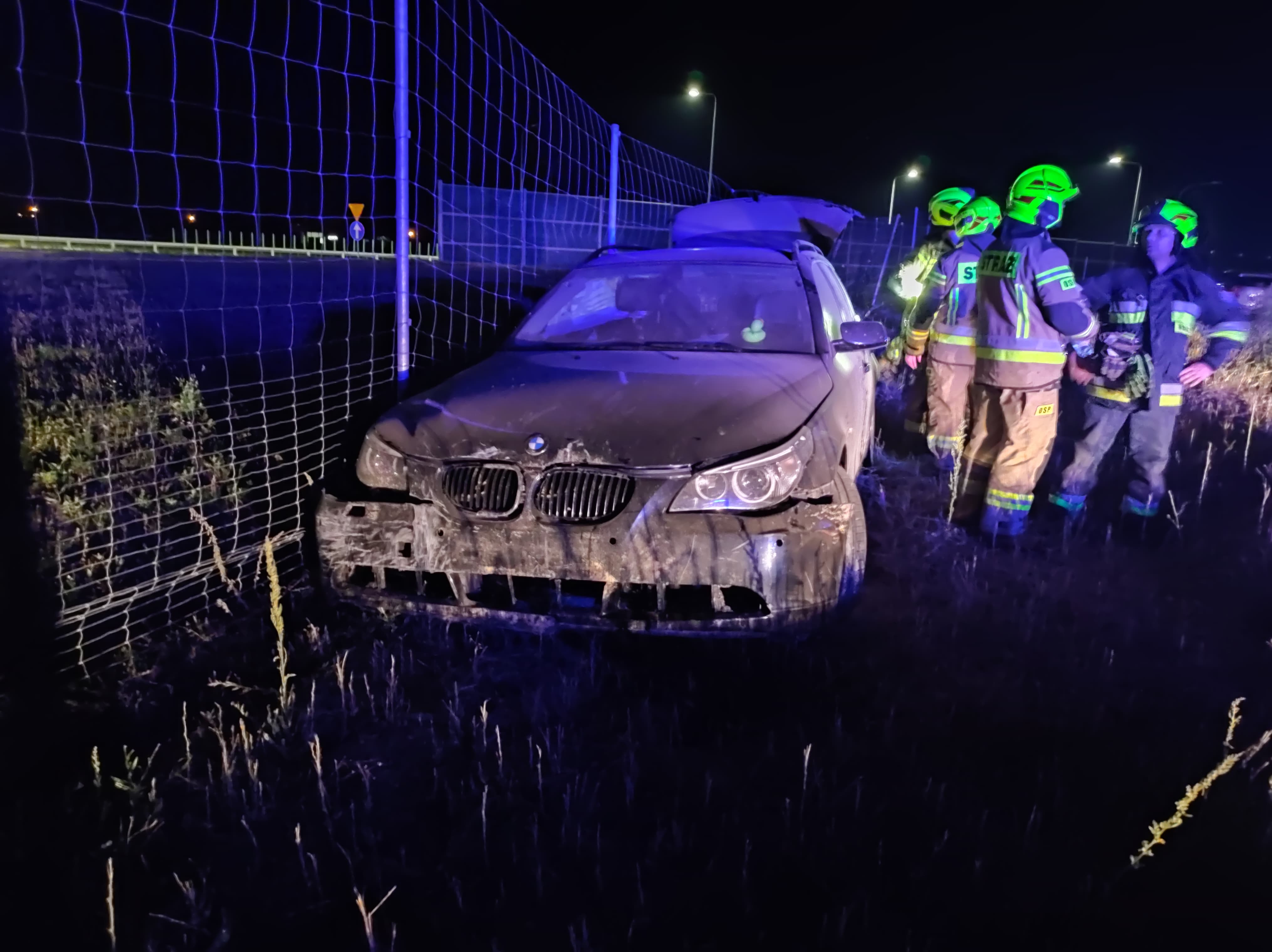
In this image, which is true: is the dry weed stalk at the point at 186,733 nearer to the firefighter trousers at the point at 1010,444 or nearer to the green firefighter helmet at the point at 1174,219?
the firefighter trousers at the point at 1010,444

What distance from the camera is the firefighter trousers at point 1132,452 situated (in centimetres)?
498

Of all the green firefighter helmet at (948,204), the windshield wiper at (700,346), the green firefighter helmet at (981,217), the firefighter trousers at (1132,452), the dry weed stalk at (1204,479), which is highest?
the green firefighter helmet at (948,204)

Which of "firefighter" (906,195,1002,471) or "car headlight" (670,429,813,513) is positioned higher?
"firefighter" (906,195,1002,471)

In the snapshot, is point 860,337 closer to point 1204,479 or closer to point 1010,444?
point 1010,444

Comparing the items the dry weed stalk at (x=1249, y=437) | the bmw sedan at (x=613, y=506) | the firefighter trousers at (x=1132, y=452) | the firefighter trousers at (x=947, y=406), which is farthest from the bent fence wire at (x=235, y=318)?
the dry weed stalk at (x=1249, y=437)

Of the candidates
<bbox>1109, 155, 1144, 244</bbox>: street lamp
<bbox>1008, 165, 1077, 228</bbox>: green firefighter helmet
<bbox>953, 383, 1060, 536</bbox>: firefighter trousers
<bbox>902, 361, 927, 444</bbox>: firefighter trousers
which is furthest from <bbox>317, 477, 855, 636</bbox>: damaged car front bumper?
<bbox>1109, 155, 1144, 244</bbox>: street lamp

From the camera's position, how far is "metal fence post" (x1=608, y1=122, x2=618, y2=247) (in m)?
7.25

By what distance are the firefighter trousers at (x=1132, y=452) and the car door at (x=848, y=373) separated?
122 cm

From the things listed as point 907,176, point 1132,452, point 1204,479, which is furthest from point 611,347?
point 907,176

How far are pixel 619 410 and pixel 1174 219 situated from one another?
3926 mm

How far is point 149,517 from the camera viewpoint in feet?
12.0

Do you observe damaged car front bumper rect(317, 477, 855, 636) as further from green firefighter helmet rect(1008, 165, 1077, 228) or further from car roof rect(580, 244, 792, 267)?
green firefighter helmet rect(1008, 165, 1077, 228)

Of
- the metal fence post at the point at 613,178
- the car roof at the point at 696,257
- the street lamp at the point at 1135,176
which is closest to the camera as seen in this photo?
the car roof at the point at 696,257

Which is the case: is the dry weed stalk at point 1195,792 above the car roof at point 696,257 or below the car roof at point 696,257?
below
